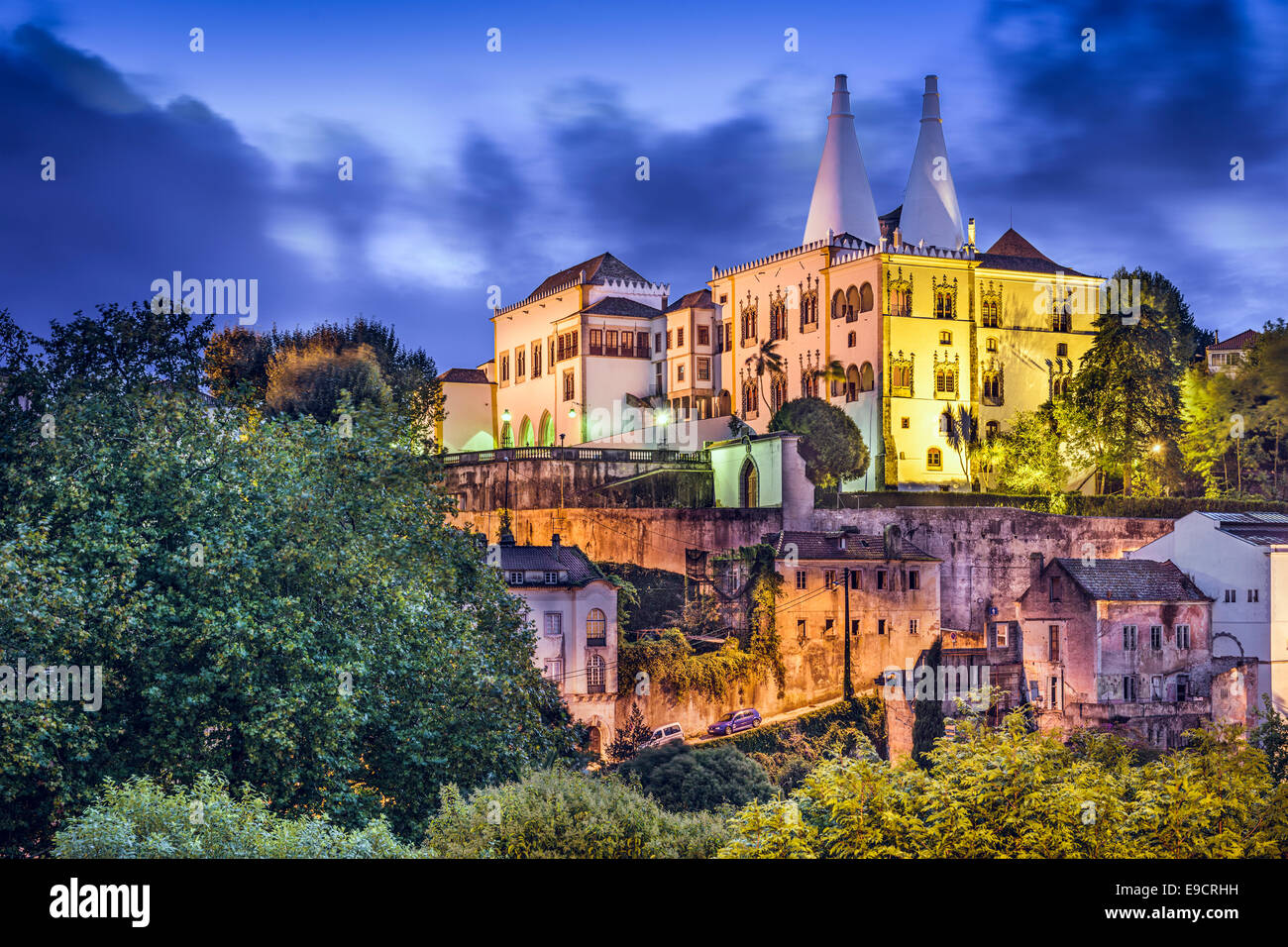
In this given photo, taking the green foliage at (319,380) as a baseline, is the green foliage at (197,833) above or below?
below

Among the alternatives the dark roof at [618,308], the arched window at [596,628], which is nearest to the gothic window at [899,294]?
the dark roof at [618,308]

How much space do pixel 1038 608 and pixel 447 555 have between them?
20507 millimetres

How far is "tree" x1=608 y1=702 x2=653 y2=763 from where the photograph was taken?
29.8m

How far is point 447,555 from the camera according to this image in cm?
2166

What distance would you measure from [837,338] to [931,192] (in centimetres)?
939

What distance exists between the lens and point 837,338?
152 ft

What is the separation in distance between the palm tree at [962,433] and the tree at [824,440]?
384cm

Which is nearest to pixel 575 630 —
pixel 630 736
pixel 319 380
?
pixel 630 736

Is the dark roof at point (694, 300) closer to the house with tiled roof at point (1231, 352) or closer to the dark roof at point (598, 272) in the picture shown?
the dark roof at point (598, 272)

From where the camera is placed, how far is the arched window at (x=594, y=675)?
30.2 metres

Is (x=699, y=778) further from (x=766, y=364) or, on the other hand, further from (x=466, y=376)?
(x=466, y=376)

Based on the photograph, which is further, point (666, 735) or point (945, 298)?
point (945, 298)
